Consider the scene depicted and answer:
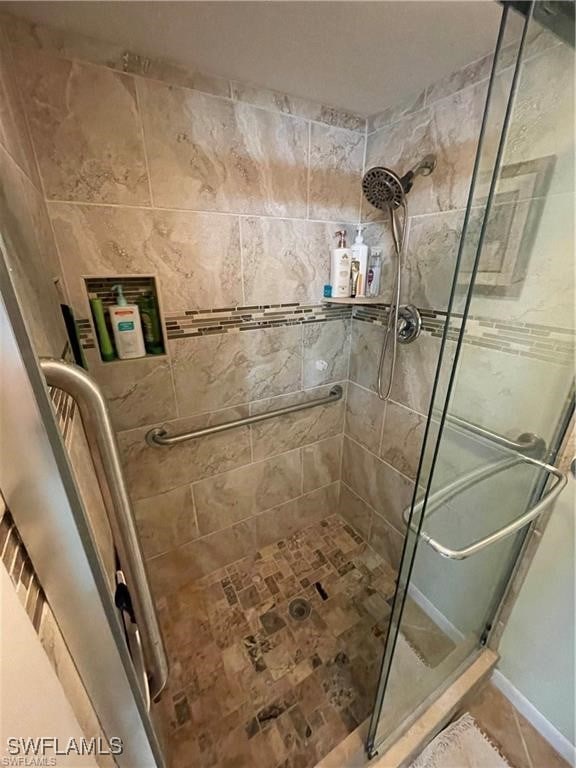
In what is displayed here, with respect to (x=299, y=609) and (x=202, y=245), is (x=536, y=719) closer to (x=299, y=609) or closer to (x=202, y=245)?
(x=299, y=609)

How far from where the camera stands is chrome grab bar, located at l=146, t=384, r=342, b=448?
3.92 ft

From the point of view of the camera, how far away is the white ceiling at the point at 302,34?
696 mm

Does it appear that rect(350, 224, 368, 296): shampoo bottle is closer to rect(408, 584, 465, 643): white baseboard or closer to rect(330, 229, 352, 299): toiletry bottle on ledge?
rect(330, 229, 352, 299): toiletry bottle on ledge

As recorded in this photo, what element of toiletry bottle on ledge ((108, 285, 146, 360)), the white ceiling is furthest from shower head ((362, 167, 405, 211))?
toiletry bottle on ledge ((108, 285, 146, 360))

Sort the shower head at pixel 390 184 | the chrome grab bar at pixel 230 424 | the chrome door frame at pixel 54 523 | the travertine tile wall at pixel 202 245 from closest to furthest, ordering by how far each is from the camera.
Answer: the chrome door frame at pixel 54 523 < the travertine tile wall at pixel 202 245 < the shower head at pixel 390 184 < the chrome grab bar at pixel 230 424

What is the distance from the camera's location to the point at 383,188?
3.75ft

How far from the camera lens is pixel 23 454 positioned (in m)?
0.30

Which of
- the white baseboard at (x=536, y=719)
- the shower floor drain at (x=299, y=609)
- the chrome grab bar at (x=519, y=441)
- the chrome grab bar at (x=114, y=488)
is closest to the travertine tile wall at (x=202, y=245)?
the shower floor drain at (x=299, y=609)

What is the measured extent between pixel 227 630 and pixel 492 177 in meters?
1.82

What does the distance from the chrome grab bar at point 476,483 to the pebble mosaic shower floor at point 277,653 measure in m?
0.60

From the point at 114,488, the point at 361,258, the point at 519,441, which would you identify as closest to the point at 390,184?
the point at 361,258

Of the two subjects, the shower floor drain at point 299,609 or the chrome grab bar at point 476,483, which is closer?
the chrome grab bar at point 476,483

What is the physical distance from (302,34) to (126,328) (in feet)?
3.16

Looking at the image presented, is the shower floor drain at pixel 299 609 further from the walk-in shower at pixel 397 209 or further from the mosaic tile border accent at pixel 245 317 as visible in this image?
the mosaic tile border accent at pixel 245 317
